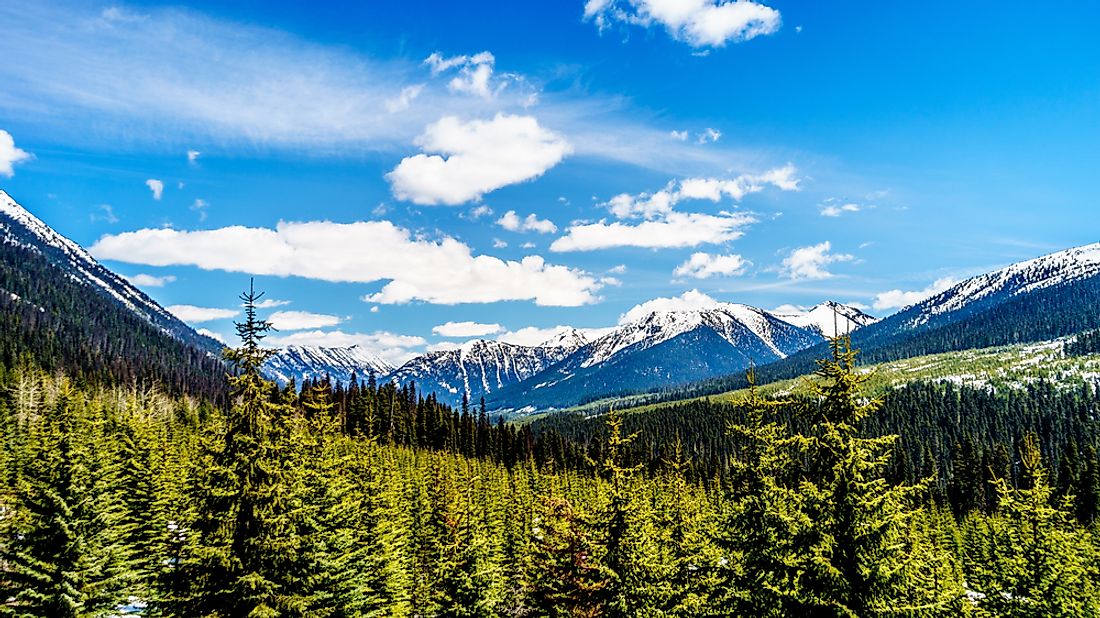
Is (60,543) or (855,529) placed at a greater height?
(60,543)

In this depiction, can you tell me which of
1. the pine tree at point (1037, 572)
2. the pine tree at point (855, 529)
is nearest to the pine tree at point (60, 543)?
the pine tree at point (855, 529)

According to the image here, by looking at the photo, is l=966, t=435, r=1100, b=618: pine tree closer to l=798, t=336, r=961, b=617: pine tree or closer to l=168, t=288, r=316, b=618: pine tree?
l=798, t=336, r=961, b=617: pine tree

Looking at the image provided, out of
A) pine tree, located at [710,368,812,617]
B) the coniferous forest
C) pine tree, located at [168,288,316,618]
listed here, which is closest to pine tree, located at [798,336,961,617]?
the coniferous forest

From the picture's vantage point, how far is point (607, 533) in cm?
2403

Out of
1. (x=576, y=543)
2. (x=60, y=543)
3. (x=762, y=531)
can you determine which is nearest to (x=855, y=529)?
(x=762, y=531)

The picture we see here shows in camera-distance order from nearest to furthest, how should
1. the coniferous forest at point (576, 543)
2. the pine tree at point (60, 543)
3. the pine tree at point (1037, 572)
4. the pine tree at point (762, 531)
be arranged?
the coniferous forest at point (576, 543), the pine tree at point (762, 531), the pine tree at point (60, 543), the pine tree at point (1037, 572)

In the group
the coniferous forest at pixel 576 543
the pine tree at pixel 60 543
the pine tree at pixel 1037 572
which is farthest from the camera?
the pine tree at pixel 1037 572

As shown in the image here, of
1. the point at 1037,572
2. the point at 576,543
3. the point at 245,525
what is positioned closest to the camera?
the point at 245,525

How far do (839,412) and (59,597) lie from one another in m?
25.4

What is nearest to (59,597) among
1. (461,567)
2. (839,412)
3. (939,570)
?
(461,567)

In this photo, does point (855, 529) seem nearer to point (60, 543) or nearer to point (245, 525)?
point (245, 525)

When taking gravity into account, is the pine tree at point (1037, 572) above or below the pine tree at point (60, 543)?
below

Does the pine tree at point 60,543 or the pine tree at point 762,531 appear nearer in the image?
the pine tree at point 762,531

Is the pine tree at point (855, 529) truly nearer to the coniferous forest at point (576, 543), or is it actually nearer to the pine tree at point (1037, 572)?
the coniferous forest at point (576, 543)
